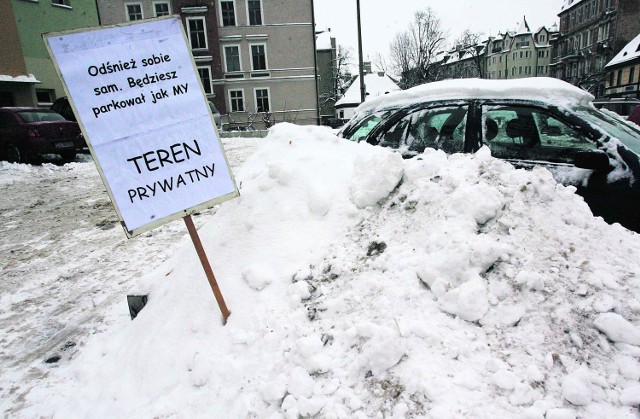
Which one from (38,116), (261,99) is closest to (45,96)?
(38,116)

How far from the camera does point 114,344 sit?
2.88 metres

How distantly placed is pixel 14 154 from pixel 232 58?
71.7 ft

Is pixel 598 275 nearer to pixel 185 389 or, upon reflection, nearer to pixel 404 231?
pixel 404 231

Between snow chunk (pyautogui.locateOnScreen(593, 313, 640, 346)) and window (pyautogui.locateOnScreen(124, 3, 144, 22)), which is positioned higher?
window (pyautogui.locateOnScreen(124, 3, 144, 22))

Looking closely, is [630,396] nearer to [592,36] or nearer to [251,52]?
[251,52]

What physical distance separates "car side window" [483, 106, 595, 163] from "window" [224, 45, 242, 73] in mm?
29185

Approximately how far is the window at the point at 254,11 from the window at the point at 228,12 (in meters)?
1.18

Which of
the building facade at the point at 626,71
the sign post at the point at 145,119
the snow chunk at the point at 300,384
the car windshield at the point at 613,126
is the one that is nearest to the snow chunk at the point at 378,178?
the sign post at the point at 145,119

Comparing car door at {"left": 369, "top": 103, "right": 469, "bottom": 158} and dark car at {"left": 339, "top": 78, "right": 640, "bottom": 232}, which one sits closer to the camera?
dark car at {"left": 339, "top": 78, "right": 640, "bottom": 232}

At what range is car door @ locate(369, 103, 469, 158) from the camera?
12.5ft

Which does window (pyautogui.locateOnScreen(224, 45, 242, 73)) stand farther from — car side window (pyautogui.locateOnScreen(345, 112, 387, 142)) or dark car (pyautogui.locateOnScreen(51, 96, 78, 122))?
car side window (pyautogui.locateOnScreen(345, 112, 387, 142))

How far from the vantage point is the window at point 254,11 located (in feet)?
95.8

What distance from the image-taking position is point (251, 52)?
2978 centimetres

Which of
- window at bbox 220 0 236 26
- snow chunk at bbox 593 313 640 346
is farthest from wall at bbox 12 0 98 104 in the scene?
snow chunk at bbox 593 313 640 346
